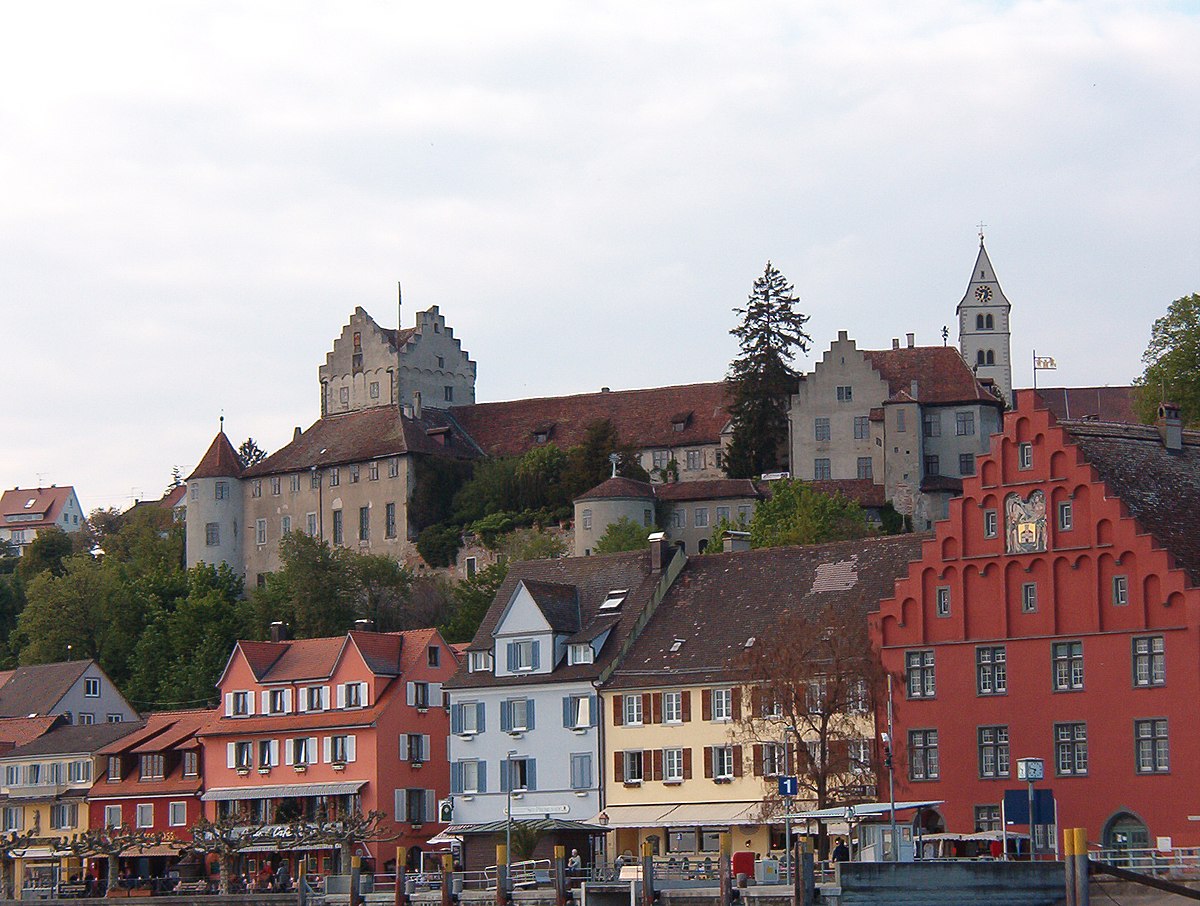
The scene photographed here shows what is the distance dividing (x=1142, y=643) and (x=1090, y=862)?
14.9 m

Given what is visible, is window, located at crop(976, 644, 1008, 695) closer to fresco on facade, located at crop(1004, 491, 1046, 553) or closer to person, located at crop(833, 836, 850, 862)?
fresco on facade, located at crop(1004, 491, 1046, 553)

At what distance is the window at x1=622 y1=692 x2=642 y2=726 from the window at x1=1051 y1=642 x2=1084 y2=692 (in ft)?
55.6

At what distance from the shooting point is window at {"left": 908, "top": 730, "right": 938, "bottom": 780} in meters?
74.6

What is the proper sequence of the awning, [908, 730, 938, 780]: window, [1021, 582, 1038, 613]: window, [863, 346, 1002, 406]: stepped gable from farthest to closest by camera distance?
[863, 346, 1002, 406]: stepped gable, the awning, [908, 730, 938, 780]: window, [1021, 582, 1038, 613]: window

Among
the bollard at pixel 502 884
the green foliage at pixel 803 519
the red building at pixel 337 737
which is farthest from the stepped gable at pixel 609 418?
the bollard at pixel 502 884

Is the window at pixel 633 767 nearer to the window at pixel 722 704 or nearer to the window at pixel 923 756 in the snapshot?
the window at pixel 722 704

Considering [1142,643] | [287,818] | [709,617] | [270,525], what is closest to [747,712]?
[709,617]

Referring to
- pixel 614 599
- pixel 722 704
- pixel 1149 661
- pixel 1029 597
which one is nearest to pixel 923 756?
pixel 1029 597

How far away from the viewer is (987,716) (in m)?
73.8

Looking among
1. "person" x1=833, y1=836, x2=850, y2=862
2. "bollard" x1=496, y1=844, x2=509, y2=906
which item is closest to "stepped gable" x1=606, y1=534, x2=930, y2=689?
"bollard" x1=496, y1=844, x2=509, y2=906

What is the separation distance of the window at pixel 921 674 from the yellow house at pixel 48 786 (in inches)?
1687

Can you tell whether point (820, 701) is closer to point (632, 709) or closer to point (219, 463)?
point (632, 709)

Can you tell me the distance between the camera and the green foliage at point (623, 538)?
13275 cm

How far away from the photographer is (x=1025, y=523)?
74.1 m
